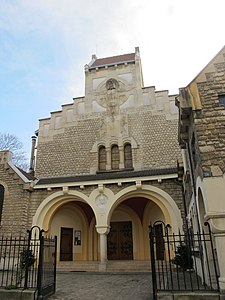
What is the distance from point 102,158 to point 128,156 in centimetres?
181

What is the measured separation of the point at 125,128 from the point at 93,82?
4937 mm

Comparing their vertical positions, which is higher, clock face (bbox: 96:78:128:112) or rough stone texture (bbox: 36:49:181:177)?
clock face (bbox: 96:78:128:112)

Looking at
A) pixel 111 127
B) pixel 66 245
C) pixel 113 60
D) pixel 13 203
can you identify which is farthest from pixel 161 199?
pixel 113 60

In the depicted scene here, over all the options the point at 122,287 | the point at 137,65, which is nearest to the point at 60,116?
the point at 137,65

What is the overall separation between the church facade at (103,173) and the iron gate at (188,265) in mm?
2615

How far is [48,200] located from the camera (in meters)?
14.4

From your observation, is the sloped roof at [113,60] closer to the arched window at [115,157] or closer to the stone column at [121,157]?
the arched window at [115,157]

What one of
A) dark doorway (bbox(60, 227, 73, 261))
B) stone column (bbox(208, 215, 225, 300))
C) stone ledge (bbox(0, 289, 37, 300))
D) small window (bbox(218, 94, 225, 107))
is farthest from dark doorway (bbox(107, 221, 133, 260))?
small window (bbox(218, 94, 225, 107))

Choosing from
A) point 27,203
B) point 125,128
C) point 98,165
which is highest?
point 125,128

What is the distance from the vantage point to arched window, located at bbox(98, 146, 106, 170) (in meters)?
17.2

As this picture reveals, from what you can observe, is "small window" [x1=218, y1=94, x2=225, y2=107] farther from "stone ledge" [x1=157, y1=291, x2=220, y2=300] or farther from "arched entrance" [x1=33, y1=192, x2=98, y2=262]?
"arched entrance" [x1=33, y1=192, x2=98, y2=262]

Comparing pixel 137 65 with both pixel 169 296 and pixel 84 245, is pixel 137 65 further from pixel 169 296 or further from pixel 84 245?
pixel 169 296

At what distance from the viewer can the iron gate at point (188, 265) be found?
596cm

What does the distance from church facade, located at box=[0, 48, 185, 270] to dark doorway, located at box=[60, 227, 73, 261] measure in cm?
6
